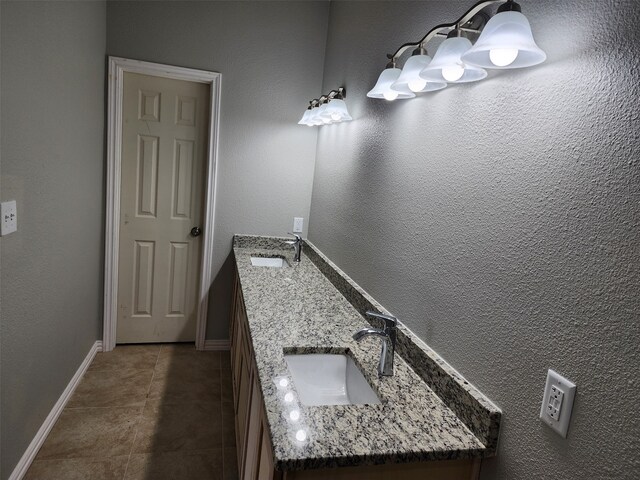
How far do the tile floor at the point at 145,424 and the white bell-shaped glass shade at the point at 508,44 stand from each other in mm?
2019

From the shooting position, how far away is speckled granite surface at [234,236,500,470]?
1.01 m

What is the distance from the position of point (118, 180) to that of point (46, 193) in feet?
3.31

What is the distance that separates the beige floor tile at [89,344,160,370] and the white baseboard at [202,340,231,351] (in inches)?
14.2

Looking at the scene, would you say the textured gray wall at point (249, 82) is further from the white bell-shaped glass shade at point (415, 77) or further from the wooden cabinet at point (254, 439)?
the white bell-shaped glass shade at point (415, 77)

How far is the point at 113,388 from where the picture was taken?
2.70 metres

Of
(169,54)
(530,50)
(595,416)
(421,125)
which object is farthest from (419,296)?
(169,54)

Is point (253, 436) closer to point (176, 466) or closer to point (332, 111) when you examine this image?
point (176, 466)

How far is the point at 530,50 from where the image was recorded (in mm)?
911

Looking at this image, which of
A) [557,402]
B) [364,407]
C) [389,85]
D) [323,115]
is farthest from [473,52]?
[323,115]

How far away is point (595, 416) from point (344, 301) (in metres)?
1.41

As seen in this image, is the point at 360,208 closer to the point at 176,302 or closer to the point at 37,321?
the point at 37,321

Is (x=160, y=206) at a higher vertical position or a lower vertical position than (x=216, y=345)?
higher

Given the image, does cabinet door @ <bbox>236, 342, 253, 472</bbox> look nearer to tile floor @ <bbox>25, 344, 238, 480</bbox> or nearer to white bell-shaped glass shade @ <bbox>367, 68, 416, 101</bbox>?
tile floor @ <bbox>25, 344, 238, 480</bbox>

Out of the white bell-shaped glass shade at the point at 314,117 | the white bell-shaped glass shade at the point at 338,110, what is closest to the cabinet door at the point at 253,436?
the white bell-shaped glass shade at the point at 338,110
